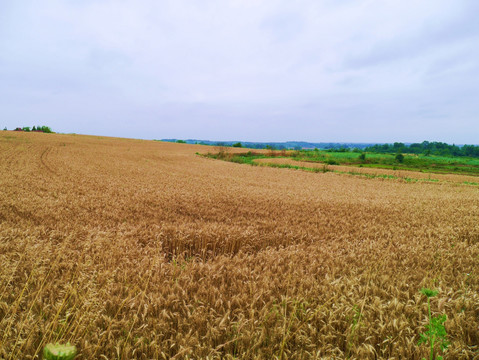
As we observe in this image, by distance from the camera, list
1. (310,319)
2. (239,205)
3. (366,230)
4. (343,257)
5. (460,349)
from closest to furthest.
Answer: (460,349) → (310,319) → (343,257) → (366,230) → (239,205)

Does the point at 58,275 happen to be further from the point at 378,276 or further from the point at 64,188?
the point at 64,188

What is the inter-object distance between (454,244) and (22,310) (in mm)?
7427

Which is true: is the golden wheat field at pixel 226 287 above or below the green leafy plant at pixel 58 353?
below

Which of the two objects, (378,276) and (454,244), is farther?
(454,244)

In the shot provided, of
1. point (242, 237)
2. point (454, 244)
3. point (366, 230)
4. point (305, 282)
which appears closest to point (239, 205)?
point (242, 237)

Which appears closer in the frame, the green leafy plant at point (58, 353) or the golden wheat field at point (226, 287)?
the green leafy plant at point (58, 353)

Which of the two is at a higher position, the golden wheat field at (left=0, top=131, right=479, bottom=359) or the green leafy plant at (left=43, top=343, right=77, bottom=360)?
the green leafy plant at (left=43, top=343, right=77, bottom=360)

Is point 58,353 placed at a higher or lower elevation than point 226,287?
higher

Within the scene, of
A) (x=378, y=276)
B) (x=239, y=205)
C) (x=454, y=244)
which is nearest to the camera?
(x=378, y=276)

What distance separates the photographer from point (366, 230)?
5781mm

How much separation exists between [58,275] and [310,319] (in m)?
3.36

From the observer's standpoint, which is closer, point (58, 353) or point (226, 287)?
point (58, 353)

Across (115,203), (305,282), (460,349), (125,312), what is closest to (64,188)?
(115,203)

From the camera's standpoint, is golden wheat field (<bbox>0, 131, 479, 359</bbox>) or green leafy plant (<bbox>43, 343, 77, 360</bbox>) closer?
green leafy plant (<bbox>43, 343, 77, 360</bbox>)
